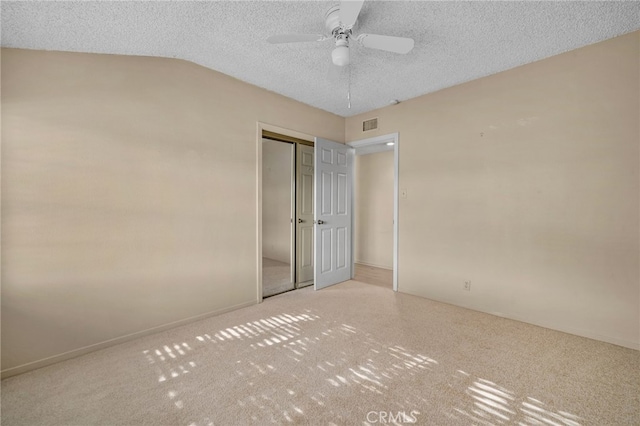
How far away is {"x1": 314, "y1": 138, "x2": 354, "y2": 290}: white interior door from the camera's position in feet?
13.0

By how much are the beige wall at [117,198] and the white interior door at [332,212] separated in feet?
3.24

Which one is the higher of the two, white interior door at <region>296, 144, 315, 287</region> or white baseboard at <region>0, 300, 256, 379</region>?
white interior door at <region>296, 144, 315, 287</region>

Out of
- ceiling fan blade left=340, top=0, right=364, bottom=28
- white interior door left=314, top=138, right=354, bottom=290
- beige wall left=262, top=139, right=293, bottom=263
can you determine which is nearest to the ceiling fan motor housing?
ceiling fan blade left=340, top=0, right=364, bottom=28

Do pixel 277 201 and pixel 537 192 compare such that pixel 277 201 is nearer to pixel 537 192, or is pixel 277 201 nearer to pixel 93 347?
pixel 93 347

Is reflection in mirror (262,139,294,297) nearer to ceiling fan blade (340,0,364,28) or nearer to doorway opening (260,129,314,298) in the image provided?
doorway opening (260,129,314,298)

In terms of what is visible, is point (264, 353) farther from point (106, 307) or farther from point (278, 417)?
point (106, 307)

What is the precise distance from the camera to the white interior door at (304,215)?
414 cm

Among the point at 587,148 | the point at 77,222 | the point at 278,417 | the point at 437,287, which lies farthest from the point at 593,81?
the point at 77,222

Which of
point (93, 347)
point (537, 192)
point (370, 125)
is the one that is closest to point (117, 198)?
point (93, 347)

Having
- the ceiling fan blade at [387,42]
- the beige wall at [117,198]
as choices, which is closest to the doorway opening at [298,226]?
the beige wall at [117,198]

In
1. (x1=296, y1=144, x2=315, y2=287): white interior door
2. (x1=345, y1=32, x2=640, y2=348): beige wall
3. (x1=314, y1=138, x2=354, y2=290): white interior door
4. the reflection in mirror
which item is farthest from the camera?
the reflection in mirror

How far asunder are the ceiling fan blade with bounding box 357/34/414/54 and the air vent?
2.10 m

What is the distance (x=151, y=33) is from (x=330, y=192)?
2.68 metres
